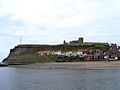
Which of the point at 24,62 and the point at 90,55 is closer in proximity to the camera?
the point at 90,55

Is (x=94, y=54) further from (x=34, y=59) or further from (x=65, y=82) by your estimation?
(x=65, y=82)

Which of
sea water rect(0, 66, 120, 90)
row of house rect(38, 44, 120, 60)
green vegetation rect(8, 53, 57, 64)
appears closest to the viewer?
sea water rect(0, 66, 120, 90)

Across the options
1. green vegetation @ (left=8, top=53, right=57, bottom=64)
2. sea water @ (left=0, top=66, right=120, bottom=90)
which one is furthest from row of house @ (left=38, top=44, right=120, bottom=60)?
sea water @ (left=0, top=66, right=120, bottom=90)

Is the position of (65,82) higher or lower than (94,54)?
lower

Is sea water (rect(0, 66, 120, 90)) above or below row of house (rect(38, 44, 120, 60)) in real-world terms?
below

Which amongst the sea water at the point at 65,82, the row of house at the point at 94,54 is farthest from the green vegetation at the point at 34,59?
the sea water at the point at 65,82

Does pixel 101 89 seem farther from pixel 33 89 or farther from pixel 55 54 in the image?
pixel 55 54

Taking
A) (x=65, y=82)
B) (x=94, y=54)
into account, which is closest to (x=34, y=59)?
(x=94, y=54)

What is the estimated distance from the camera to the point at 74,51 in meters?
192

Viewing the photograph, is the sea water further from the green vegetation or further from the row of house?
the green vegetation

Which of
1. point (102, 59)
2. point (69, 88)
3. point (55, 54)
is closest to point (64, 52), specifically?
point (55, 54)

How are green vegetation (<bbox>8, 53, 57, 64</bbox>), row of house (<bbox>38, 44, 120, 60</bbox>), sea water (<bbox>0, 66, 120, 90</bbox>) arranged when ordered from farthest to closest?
green vegetation (<bbox>8, 53, 57, 64</bbox>) → row of house (<bbox>38, 44, 120, 60</bbox>) → sea water (<bbox>0, 66, 120, 90</bbox>)

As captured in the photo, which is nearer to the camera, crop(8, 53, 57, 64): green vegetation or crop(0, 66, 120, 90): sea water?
crop(0, 66, 120, 90): sea water

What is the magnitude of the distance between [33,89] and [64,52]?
136 m
